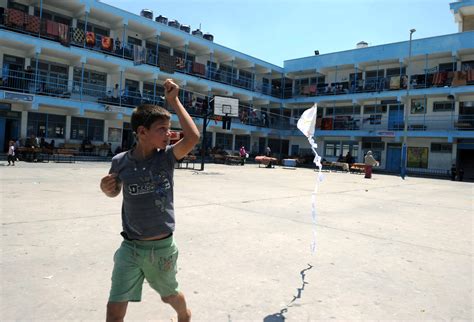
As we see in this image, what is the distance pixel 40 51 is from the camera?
2466 cm

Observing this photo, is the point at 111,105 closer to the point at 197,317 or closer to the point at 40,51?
the point at 40,51

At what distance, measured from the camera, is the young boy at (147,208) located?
7.73ft

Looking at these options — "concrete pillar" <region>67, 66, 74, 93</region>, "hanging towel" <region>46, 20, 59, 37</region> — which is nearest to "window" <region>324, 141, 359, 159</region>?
"concrete pillar" <region>67, 66, 74, 93</region>

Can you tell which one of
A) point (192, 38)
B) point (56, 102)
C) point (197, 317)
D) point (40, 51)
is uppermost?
point (192, 38)

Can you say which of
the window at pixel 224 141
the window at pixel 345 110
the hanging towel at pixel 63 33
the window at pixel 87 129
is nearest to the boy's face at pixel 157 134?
the hanging towel at pixel 63 33

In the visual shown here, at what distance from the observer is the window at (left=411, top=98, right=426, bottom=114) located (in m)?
34.4

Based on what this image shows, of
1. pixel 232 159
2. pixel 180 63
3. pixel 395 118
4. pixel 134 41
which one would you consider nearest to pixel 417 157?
pixel 395 118

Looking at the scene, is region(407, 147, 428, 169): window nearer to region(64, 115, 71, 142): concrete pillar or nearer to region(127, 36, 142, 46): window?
region(127, 36, 142, 46): window

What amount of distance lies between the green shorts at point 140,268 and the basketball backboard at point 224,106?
26.6 m

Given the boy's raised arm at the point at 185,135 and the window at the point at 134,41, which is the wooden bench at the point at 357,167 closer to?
the window at the point at 134,41

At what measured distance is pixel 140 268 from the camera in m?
2.40

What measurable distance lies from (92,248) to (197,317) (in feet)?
7.49

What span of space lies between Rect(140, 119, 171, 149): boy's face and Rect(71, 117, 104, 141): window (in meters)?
27.9

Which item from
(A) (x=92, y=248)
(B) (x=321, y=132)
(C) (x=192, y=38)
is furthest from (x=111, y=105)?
(A) (x=92, y=248)
